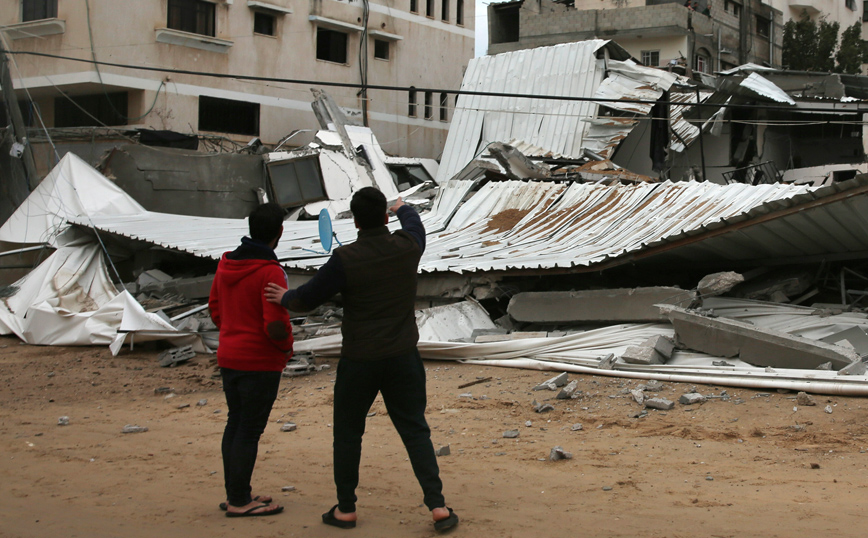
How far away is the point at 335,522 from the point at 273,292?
3.37 ft

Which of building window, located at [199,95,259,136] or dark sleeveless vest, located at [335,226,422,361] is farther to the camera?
building window, located at [199,95,259,136]

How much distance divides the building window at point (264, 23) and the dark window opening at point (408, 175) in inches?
294

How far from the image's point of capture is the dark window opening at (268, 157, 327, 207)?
1669 centimetres

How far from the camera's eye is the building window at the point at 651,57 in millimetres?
32250

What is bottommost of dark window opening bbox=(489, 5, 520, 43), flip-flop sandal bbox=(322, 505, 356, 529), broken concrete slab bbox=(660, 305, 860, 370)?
flip-flop sandal bbox=(322, 505, 356, 529)

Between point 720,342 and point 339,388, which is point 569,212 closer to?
point 720,342

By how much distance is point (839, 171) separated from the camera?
62.1ft

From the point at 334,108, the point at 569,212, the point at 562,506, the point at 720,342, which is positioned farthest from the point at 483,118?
the point at 562,506

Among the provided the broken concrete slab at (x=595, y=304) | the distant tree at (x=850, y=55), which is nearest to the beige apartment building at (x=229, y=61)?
the broken concrete slab at (x=595, y=304)

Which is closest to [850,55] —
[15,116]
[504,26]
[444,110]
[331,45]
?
[504,26]

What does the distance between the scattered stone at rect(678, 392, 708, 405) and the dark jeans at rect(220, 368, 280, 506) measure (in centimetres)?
355

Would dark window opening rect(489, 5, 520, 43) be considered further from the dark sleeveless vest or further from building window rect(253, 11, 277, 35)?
the dark sleeveless vest

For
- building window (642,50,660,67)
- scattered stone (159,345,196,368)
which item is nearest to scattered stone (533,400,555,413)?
scattered stone (159,345,196,368)

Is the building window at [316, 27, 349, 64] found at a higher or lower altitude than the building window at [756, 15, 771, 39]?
lower
